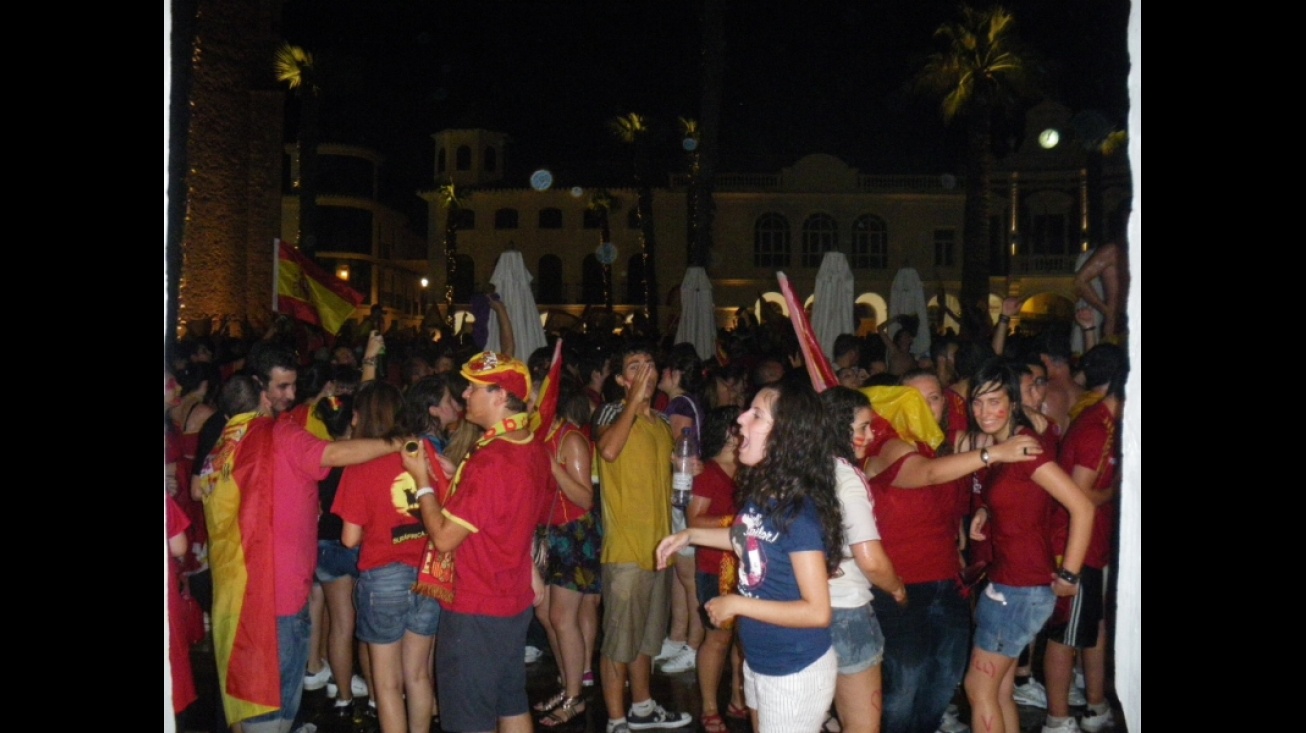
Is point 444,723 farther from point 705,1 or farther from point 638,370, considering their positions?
point 705,1

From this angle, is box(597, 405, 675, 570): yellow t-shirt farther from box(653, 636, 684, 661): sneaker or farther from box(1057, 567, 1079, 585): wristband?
box(1057, 567, 1079, 585): wristband

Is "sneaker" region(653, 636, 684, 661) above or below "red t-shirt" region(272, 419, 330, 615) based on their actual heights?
below

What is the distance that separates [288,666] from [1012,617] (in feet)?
11.1

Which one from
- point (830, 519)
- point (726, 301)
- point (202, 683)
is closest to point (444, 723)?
point (830, 519)

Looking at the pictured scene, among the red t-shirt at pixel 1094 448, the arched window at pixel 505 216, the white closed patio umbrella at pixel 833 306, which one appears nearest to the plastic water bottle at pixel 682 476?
the red t-shirt at pixel 1094 448

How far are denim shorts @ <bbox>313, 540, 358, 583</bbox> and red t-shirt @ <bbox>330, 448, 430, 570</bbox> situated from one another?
0.97 m

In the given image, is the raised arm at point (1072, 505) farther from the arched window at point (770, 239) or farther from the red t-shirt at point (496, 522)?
the arched window at point (770, 239)

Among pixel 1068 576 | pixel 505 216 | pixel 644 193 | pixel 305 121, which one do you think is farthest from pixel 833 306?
pixel 505 216

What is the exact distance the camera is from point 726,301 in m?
47.2

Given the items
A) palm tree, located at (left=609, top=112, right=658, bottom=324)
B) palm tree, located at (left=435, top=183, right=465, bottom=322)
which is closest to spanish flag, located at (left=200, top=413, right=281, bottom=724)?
palm tree, located at (left=609, top=112, right=658, bottom=324)

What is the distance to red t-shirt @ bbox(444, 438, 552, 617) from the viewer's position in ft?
14.7

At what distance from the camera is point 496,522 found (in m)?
4.54

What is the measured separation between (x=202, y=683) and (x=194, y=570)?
4.03 feet

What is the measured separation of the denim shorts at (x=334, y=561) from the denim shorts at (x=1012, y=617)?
139 inches
